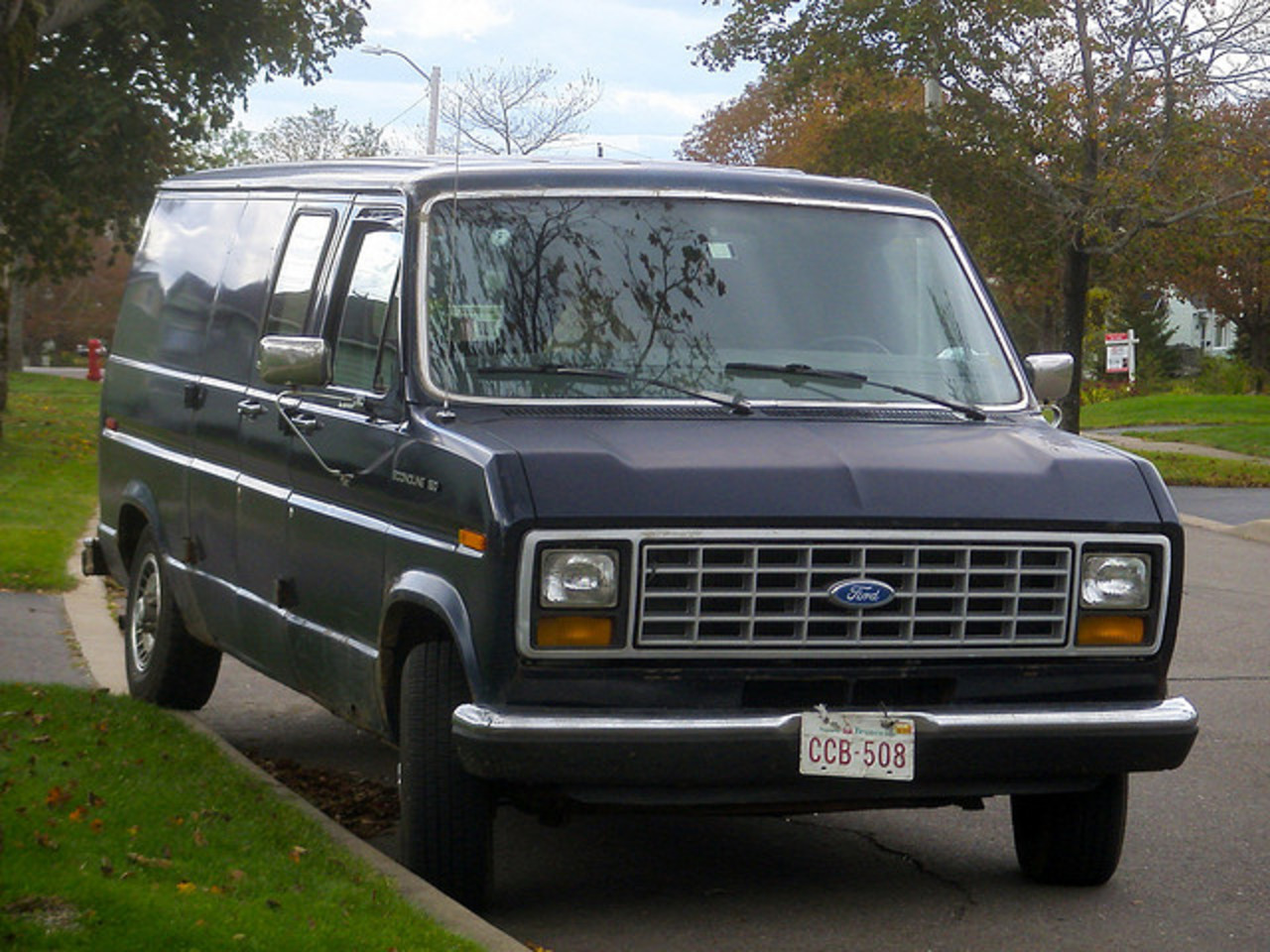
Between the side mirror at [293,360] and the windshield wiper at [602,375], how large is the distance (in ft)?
2.04

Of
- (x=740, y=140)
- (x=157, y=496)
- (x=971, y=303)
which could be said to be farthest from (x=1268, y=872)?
(x=740, y=140)

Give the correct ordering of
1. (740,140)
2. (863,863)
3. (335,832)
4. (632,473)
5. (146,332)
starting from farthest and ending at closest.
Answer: (740,140)
(146,332)
(863,863)
(335,832)
(632,473)

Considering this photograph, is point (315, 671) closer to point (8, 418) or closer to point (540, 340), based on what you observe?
point (540, 340)

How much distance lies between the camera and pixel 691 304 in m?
6.81

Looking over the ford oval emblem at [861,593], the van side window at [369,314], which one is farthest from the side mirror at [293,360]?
the ford oval emblem at [861,593]

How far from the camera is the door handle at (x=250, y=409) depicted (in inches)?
304

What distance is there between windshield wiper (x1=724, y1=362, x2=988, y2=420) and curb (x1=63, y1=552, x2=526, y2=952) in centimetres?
178

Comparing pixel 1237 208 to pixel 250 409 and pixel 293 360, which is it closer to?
pixel 250 409

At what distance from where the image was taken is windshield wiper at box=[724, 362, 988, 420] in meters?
6.74

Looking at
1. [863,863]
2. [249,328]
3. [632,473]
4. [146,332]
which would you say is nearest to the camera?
[632,473]

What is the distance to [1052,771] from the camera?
6.06 meters

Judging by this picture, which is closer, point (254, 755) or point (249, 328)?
point (249, 328)

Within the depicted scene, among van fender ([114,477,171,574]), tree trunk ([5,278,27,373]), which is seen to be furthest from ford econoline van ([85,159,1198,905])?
tree trunk ([5,278,27,373])

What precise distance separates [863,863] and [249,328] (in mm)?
2962
